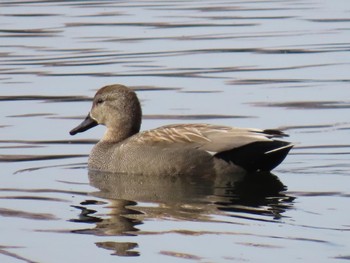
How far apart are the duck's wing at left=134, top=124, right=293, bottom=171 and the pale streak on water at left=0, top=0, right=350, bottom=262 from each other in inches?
7.3

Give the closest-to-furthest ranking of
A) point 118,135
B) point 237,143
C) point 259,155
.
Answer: point 237,143
point 259,155
point 118,135

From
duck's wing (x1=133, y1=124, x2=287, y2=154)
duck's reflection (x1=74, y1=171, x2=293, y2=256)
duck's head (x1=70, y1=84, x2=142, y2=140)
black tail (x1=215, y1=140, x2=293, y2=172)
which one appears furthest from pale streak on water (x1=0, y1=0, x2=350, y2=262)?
duck's head (x1=70, y1=84, x2=142, y2=140)

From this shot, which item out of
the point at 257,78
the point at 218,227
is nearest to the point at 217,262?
the point at 218,227

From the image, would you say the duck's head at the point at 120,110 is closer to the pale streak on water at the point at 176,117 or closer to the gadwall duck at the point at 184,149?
the gadwall duck at the point at 184,149

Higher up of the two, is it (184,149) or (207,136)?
(207,136)

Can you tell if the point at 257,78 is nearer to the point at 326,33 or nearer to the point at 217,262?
the point at 326,33

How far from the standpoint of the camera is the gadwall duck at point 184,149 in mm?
11820

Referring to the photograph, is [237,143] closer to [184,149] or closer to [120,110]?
[184,149]

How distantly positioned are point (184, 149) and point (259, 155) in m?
0.69

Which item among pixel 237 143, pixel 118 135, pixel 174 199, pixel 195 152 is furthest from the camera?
pixel 118 135

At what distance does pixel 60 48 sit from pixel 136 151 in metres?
8.75

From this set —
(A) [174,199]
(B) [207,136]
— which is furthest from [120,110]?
(A) [174,199]

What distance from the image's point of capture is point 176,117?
14695 millimetres

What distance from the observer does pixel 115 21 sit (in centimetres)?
2383
